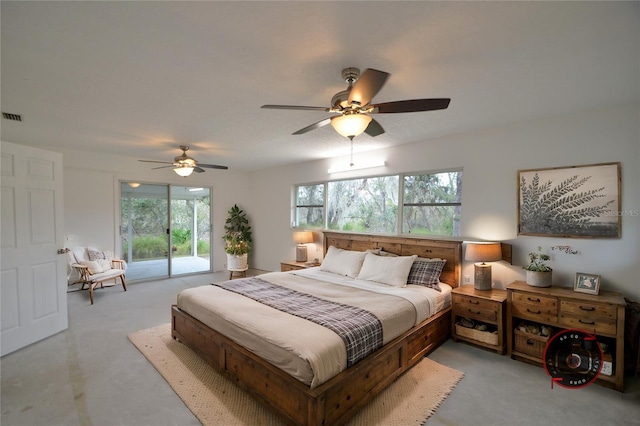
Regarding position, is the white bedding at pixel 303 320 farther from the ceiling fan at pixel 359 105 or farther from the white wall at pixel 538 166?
the ceiling fan at pixel 359 105

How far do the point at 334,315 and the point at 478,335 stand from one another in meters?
1.87

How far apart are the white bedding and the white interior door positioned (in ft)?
5.34

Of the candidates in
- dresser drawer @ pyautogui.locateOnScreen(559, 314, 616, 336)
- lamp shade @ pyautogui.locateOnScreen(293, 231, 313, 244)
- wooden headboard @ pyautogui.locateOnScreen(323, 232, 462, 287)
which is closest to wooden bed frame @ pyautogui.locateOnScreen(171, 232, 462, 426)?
wooden headboard @ pyautogui.locateOnScreen(323, 232, 462, 287)

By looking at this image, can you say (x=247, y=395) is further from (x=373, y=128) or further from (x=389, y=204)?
(x=389, y=204)

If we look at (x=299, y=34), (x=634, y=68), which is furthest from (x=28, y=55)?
(x=634, y=68)

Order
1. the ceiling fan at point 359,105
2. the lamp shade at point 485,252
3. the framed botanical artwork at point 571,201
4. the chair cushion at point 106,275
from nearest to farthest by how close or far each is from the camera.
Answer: the ceiling fan at point 359,105 → the framed botanical artwork at point 571,201 → the lamp shade at point 485,252 → the chair cushion at point 106,275

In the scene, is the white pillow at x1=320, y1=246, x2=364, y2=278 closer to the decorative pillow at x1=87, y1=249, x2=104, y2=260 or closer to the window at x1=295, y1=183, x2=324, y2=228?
the window at x1=295, y1=183, x2=324, y2=228

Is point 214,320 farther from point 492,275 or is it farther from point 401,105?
point 492,275

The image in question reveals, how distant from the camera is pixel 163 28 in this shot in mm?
1704

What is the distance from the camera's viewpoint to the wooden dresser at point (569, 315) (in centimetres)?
245

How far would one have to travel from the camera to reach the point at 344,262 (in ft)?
13.9

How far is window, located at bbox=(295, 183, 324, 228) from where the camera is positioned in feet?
19.1

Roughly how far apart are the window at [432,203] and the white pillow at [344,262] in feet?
3.00

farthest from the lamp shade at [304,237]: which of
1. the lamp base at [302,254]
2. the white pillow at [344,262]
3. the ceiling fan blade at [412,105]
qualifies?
the ceiling fan blade at [412,105]
